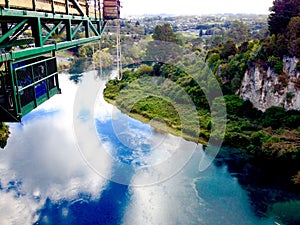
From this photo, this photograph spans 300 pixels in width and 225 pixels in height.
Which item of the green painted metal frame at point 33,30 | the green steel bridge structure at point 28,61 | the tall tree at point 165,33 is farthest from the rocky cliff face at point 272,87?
the tall tree at point 165,33

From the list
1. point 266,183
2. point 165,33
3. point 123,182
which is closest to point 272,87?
point 266,183

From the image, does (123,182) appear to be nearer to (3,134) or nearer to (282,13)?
(3,134)

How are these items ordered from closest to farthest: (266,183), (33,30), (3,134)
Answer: (33,30) < (266,183) < (3,134)

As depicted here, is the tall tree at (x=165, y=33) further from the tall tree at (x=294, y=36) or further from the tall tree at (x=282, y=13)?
the tall tree at (x=294, y=36)

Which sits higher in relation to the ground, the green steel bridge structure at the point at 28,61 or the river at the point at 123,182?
the green steel bridge structure at the point at 28,61

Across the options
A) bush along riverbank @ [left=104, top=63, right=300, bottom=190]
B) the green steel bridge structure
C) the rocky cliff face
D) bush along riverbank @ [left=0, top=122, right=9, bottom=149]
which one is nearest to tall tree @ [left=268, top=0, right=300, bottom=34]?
the rocky cliff face

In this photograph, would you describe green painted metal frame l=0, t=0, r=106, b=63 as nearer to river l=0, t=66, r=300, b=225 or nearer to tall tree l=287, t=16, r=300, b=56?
river l=0, t=66, r=300, b=225
